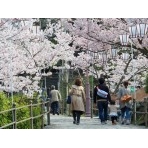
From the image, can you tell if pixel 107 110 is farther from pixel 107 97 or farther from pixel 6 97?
pixel 6 97

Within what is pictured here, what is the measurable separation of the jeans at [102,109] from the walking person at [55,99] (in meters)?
0.76

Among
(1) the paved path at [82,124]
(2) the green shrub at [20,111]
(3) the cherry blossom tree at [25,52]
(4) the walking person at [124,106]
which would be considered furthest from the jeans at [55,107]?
(4) the walking person at [124,106]

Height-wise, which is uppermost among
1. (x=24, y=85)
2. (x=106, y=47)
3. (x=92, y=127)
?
(x=106, y=47)

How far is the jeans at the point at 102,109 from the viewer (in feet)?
34.2

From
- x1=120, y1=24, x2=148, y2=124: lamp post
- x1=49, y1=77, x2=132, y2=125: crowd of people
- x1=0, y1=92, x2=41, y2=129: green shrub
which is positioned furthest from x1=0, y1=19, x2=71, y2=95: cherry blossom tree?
x1=120, y1=24, x2=148, y2=124: lamp post

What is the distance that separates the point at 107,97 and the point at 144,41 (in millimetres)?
1254

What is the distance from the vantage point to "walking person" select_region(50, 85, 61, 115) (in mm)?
10328

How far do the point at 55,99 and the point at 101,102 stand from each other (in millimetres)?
844

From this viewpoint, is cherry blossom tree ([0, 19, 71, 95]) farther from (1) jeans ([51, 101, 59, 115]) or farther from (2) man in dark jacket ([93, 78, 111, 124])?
(2) man in dark jacket ([93, 78, 111, 124])

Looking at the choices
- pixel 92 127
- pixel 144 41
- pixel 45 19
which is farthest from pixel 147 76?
pixel 45 19

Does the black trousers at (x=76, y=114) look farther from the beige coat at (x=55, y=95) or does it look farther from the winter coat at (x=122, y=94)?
the winter coat at (x=122, y=94)

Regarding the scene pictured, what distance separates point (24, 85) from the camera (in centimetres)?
1094

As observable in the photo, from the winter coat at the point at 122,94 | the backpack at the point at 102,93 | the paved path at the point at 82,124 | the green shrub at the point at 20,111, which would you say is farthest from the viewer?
the winter coat at the point at 122,94

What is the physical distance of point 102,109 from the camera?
34.2ft
